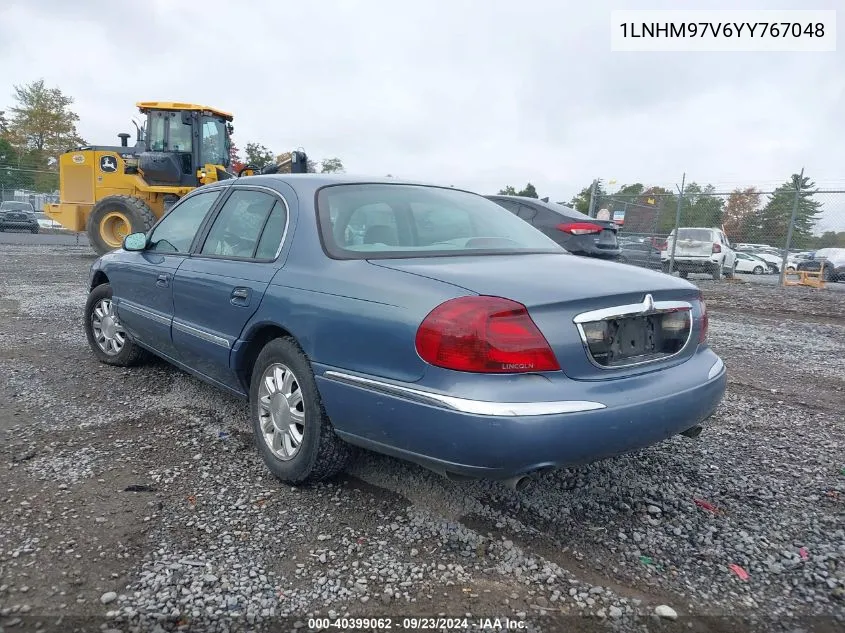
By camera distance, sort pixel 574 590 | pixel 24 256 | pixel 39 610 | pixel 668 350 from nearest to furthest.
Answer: pixel 39 610 < pixel 574 590 < pixel 668 350 < pixel 24 256

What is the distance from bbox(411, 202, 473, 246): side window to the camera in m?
3.22

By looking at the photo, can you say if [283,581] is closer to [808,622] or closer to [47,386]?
[808,622]

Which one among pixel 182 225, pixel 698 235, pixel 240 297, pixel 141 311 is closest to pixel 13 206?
pixel 698 235

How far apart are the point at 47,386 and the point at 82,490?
191cm

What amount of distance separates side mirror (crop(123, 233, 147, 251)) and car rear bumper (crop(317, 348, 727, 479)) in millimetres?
2462

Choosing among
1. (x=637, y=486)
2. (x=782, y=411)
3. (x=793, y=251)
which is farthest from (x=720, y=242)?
(x=637, y=486)

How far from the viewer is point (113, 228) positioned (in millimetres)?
13906

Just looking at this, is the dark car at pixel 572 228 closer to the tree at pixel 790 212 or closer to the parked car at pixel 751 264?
the tree at pixel 790 212

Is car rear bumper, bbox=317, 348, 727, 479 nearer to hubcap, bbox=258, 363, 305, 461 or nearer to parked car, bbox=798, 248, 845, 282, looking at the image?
hubcap, bbox=258, 363, 305, 461

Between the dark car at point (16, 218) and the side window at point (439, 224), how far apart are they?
97.0 ft

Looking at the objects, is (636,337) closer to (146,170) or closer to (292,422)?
(292,422)

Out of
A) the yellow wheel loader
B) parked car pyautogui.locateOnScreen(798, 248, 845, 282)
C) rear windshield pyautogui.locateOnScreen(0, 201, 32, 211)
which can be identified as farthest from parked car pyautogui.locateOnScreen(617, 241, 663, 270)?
rear windshield pyautogui.locateOnScreen(0, 201, 32, 211)

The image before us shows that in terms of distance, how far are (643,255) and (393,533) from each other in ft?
50.9

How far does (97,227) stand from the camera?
13.7 metres
